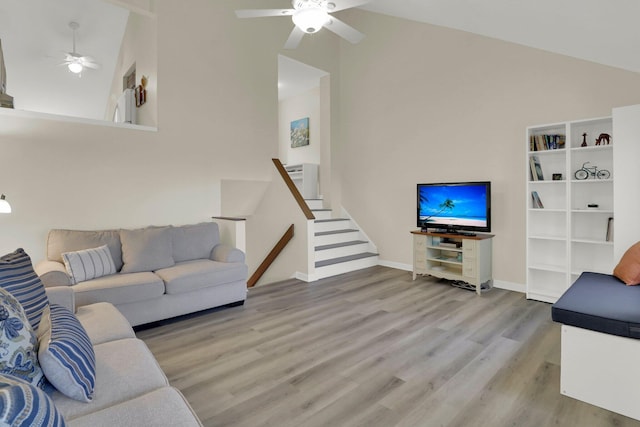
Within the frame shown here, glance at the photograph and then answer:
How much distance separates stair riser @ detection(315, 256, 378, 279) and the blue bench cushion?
293 cm

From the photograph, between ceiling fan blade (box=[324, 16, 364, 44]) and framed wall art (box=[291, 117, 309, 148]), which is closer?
ceiling fan blade (box=[324, 16, 364, 44])

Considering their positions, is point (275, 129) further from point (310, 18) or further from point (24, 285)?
point (24, 285)

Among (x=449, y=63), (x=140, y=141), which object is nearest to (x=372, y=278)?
(x=449, y=63)

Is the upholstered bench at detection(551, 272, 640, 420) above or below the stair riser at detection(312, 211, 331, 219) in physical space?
below

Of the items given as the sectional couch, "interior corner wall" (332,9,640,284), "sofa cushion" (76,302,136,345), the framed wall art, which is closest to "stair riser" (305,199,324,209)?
"interior corner wall" (332,9,640,284)

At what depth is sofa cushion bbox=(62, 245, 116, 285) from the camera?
289cm

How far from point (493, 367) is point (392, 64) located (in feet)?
14.8

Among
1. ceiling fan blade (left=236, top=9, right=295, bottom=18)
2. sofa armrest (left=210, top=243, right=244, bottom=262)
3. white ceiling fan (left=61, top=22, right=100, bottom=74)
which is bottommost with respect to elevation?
sofa armrest (left=210, top=243, right=244, bottom=262)

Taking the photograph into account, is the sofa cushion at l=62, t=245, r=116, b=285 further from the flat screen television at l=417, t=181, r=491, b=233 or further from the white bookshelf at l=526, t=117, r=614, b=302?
the white bookshelf at l=526, t=117, r=614, b=302

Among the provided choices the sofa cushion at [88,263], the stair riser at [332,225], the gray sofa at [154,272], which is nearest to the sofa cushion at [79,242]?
the gray sofa at [154,272]

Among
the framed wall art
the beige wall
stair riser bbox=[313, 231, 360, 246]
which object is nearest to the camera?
the beige wall

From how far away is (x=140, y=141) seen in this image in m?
Result: 4.01

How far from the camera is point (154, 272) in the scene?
332 centimetres

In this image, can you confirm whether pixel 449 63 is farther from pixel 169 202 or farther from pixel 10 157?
pixel 10 157
